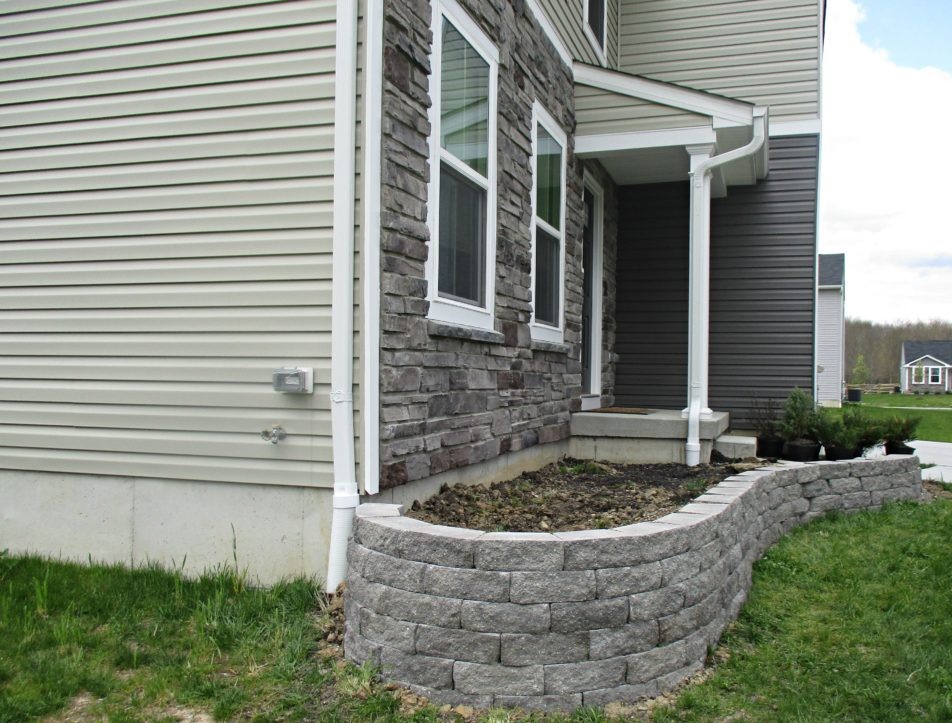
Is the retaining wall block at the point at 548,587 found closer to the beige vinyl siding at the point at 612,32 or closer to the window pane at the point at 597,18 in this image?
the window pane at the point at 597,18

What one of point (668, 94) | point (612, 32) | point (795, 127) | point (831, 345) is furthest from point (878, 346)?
point (668, 94)

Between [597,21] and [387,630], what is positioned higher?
[597,21]

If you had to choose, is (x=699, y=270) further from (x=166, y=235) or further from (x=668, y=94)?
(x=166, y=235)

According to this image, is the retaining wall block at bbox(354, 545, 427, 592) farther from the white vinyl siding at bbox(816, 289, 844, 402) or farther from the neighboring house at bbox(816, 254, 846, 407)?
the white vinyl siding at bbox(816, 289, 844, 402)

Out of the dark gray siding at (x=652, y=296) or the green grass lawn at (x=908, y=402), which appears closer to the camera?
the dark gray siding at (x=652, y=296)

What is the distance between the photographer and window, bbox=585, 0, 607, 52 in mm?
7759

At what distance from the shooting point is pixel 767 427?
25.8 feet

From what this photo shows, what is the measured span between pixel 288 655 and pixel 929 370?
44940mm

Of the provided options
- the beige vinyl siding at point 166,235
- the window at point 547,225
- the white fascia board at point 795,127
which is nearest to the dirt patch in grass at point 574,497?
the beige vinyl siding at point 166,235

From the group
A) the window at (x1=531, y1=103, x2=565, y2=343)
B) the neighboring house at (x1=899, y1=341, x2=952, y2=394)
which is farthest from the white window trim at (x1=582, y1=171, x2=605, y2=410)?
the neighboring house at (x1=899, y1=341, x2=952, y2=394)

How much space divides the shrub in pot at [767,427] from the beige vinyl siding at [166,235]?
17.8ft

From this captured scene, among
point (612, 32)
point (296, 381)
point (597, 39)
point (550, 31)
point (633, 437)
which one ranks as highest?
point (612, 32)

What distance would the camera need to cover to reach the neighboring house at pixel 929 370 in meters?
40.7

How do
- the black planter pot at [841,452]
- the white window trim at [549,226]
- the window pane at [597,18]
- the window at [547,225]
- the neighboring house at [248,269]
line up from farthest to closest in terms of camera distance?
the window pane at [597,18] → the black planter pot at [841,452] → the window at [547,225] → the white window trim at [549,226] → the neighboring house at [248,269]
